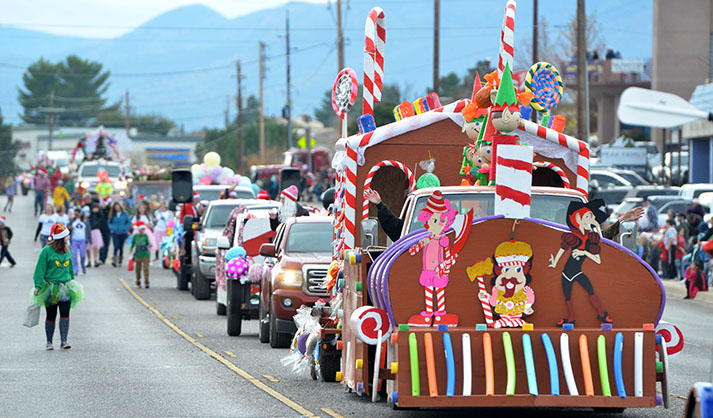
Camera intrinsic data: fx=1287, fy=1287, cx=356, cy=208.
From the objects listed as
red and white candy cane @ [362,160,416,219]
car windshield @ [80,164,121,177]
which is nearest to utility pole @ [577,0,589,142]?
red and white candy cane @ [362,160,416,219]

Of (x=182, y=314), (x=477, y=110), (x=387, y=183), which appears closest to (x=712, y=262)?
(x=182, y=314)

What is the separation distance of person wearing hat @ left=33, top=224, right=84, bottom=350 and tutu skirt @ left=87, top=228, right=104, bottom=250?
18.8 meters

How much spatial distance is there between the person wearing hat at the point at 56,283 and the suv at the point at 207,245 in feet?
24.8

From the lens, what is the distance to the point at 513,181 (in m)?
9.88

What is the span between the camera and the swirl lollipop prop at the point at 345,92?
1398 cm

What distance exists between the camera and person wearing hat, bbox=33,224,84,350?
1694cm

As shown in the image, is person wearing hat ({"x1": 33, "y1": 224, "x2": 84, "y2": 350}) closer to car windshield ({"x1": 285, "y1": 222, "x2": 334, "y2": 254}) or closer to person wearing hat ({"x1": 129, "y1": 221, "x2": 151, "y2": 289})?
car windshield ({"x1": 285, "y1": 222, "x2": 334, "y2": 254})

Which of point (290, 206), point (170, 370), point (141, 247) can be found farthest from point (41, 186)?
point (170, 370)

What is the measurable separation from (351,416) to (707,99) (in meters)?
32.6

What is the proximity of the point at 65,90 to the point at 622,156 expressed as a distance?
125429 millimetres

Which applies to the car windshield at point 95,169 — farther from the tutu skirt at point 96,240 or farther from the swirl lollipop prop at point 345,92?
the swirl lollipop prop at point 345,92

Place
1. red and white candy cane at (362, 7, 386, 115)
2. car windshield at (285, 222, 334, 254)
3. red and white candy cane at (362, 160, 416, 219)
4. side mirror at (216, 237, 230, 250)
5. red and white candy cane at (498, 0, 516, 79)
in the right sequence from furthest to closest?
side mirror at (216, 237, 230, 250) < car windshield at (285, 222, 334, 254) < red and white candy cane at (362, 7, 386, 115) < red and white candy cane at (362, 160, 416, 219) < red and white candy cane at (498, 0, 516, 79)

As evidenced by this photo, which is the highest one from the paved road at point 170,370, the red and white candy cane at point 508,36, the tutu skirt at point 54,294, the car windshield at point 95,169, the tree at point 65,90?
the tree at point 65,90

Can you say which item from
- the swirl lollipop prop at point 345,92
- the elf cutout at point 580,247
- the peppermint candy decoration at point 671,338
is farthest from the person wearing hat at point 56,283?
the peppermint candy decoration at point 671,338
